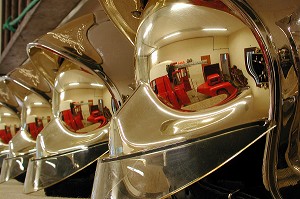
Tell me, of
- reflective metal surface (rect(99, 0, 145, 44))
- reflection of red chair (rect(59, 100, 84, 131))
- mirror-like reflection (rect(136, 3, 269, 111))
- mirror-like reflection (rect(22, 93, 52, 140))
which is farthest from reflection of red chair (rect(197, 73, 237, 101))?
mirror-like reflection (rect(22, 93, 52, 140))

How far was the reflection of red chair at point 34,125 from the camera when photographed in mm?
1001

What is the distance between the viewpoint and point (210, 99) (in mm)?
407

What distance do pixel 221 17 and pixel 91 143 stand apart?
0.34m

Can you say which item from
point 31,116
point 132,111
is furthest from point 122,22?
point 31,116

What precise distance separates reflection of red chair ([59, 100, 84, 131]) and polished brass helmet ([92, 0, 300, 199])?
0.82ft

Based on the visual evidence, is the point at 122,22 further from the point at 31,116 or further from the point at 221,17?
the point at 31,116

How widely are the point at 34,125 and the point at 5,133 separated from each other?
33cm

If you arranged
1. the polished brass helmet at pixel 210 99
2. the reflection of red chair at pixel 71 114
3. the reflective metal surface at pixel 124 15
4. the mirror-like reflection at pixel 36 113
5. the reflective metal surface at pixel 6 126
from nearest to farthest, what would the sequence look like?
the polished brass helmet at pixel 210 99
the reflective metal surface at pixel 124 15
the reflection of red chair at pixel 71 114
the mirror-like reflection at pixel 36 113
the reflective metal surface at pixel 6 126

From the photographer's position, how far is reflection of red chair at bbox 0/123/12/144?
1.30 meters

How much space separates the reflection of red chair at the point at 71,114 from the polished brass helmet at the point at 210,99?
0.25m

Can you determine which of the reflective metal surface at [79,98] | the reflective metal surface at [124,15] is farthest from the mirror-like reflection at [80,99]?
the reflective metal surface at [124,15]

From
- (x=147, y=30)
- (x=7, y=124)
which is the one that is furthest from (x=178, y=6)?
(x=7, y=124)

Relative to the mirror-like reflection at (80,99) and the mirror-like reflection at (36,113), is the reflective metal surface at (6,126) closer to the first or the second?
the mirror-like reflection at (36,113)

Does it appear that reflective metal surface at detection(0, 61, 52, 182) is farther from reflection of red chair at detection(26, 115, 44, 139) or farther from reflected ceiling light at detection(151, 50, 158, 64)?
reflected ceiling light at detection(151, 50, 158, 64)
